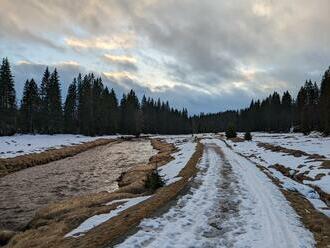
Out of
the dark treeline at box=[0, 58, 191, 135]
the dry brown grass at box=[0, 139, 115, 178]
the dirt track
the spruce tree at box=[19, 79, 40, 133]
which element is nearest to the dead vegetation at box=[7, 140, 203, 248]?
the dirt track

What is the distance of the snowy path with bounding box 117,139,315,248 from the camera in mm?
9883

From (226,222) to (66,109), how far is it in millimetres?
98778

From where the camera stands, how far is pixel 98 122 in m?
111

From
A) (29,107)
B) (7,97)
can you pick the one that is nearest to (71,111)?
(29,107)

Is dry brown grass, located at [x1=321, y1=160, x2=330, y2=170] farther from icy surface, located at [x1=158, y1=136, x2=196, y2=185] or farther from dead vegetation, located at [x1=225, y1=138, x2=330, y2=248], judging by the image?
icy surface, located at [x1=158, y1=136, x2=196, y2=185]

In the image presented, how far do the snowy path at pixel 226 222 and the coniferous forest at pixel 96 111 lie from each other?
6515 cm

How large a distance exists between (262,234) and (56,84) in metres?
93.1

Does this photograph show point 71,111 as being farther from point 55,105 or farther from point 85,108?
point 55,105

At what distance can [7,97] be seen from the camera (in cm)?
8375

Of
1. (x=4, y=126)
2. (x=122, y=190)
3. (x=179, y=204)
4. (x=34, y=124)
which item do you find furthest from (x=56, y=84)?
(x=179, y=204)

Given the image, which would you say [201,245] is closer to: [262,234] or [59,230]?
[262,234]

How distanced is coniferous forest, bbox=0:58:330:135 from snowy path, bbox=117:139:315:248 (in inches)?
2565

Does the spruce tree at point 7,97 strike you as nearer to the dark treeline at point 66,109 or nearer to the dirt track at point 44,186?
the dark treeline at point 66,109

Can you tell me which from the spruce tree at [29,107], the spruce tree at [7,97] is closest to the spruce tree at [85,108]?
the spruce tree at [29,107]
